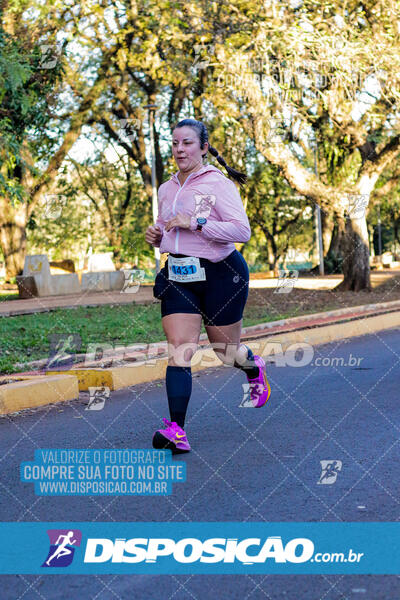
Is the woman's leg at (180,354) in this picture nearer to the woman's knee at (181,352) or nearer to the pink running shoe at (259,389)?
the woman's knee at (181,352)

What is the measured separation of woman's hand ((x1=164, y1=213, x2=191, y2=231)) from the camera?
487 cm

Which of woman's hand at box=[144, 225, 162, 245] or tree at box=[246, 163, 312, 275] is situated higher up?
woman's hand at box=[144, 225, 162, 245]

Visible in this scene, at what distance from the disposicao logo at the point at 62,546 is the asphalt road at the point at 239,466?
6.0 inches

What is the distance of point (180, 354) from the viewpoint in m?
5.06

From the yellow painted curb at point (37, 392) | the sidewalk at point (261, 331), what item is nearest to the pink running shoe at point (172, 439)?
the yellow painted curb at point (37, 392)

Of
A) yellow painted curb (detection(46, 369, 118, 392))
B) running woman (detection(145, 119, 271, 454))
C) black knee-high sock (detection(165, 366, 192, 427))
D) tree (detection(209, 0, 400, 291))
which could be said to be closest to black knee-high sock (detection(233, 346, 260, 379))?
running woman (detection(145, 119, 271, 454))

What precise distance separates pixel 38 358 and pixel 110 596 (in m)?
6.28

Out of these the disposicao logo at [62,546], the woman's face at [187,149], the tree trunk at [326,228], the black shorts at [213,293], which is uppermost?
the woman's face at [187,149]

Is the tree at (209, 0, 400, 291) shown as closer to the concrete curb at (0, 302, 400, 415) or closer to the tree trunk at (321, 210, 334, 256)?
the concrete curb at (0, 302, 400, 415)

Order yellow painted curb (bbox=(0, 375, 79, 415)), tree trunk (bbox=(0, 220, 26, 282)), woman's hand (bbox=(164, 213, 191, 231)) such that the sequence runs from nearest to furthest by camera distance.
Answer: woman's hand (bbox=(164, 213, 191, 231)) < yellow painted curb (bbox=(0, 375, 79, 415)) < tree trunk (bbox=(0, 220, 26, 282))

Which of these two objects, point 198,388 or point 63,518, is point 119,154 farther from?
point 63,518

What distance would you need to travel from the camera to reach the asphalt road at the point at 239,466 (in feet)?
10.6

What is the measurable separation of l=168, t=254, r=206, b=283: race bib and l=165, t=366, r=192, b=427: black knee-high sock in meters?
0.52

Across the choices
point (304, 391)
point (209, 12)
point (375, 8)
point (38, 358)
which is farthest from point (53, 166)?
point (304, 391)
